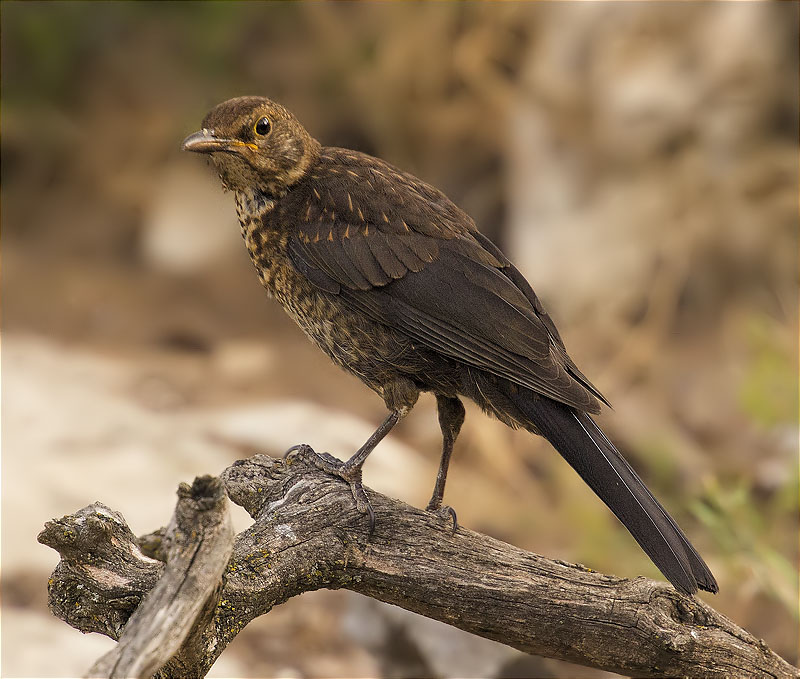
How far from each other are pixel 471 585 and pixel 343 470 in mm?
480

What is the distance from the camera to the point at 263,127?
9.39ft

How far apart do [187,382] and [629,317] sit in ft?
9.26

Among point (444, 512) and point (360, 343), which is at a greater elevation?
point (360, 343)

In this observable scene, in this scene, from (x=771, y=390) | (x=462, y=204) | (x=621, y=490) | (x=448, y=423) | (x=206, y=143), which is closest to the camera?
(x=621, y=490)

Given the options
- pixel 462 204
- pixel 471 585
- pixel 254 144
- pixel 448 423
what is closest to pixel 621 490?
pixel 471 585

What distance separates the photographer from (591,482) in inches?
102

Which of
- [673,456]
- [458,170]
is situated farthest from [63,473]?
[458,170]

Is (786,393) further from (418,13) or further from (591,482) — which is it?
(418,13)

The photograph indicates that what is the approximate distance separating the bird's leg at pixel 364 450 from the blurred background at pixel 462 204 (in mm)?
1294

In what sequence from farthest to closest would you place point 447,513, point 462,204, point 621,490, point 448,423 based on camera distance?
point 462,204
point 448,423
point 447,513
point 621,490

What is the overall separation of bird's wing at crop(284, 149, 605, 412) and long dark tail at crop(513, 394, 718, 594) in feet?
0.24

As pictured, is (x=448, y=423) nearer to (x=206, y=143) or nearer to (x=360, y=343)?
(x=360, y=343)

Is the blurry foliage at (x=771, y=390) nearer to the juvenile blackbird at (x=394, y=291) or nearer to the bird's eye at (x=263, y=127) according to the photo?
the juvenile blackbird at (x=394, y=291)

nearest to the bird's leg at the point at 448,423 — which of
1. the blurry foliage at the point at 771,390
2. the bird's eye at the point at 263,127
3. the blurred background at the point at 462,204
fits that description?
the bird's eye at the point at 263,127
